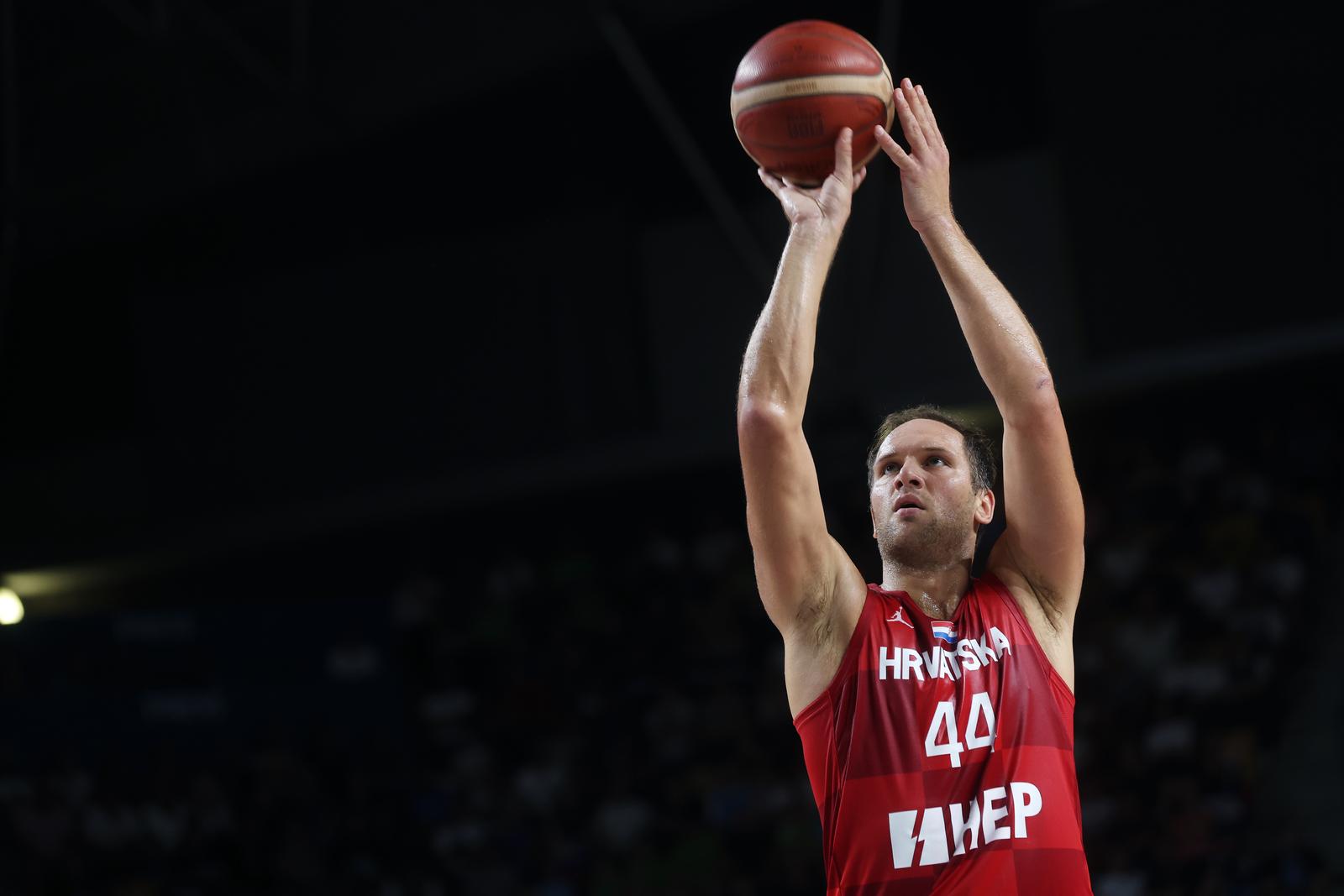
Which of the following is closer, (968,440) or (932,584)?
(932,584)

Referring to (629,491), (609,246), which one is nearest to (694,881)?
(629,491)

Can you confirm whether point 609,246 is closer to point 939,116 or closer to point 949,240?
point 939,116

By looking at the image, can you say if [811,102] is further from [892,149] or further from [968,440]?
[968,440]

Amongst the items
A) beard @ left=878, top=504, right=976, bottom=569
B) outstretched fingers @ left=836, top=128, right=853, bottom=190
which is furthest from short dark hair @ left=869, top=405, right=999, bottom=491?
outstretched fingers @ left=836, top=128, right=853, bottom=190

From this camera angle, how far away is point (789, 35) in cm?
357

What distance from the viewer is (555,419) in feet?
43.1

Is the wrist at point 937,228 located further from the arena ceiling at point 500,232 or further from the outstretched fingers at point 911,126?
the arena ceiling at point 500,232

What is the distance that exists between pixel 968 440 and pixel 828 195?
2.14 feet

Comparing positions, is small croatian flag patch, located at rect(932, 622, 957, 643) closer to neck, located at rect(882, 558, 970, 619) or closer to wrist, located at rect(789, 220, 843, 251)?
neck, located at rect(882, 558, 970, 619)

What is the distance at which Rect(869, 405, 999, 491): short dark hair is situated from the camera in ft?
10.7

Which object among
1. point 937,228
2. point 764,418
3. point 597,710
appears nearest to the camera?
point 764,418

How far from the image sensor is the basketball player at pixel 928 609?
276 cm

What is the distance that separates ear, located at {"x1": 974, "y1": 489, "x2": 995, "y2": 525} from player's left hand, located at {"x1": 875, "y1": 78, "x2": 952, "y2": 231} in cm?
63

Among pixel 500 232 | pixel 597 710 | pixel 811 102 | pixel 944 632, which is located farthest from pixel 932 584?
pixel 500 232
